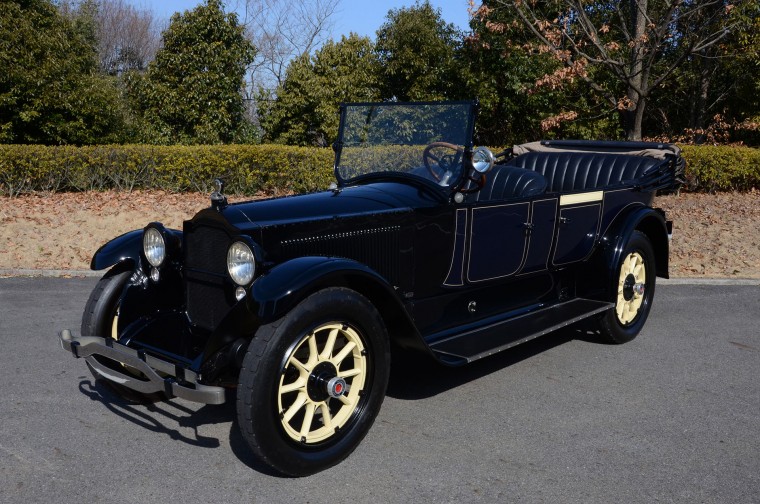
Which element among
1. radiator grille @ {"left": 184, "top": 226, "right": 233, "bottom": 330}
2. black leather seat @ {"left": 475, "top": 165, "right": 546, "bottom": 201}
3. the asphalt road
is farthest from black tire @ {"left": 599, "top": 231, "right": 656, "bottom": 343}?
radiator grille @ {"left": 184, "top": 226, "right": 233, "bottom": 330}

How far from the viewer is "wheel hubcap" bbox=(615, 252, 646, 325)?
5.48 metres

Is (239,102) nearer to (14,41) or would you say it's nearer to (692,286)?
(14,41)

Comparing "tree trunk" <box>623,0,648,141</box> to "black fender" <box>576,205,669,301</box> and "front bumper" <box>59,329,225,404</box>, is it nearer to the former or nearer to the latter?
"black fender" <box>576,205,669,301</box>

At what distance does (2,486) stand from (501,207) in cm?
307

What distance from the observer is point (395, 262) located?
411 centimetres

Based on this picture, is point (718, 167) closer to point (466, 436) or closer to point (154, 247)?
point (466, 436)

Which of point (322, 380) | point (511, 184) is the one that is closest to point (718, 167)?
point (511, 184)

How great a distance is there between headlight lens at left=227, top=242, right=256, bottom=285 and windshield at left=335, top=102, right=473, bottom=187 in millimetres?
1377

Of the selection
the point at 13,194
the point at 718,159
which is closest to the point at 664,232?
the point at 718,159

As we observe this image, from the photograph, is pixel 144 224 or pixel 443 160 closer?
pixel 443 160

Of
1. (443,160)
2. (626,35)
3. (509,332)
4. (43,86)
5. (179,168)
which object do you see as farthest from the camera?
(43,86)

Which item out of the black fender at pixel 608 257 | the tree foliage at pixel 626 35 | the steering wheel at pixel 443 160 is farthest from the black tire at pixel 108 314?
the tree foliage at pixel 626 35

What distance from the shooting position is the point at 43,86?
13.7 metres

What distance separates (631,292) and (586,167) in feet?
3.94
